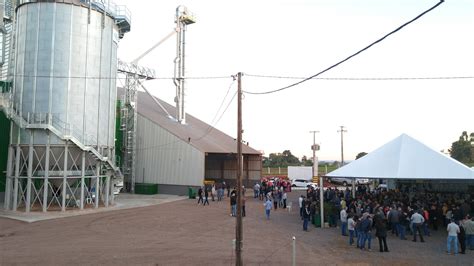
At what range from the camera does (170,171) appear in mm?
39375

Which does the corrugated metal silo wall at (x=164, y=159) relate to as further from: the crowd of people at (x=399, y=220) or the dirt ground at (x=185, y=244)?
the crowd of people at (x=399, y=220)

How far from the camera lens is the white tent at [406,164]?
776 inches

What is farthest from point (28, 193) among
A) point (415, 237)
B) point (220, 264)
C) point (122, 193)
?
point (415, 237)

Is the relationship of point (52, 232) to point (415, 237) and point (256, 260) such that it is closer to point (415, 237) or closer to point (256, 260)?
point (256, 260)

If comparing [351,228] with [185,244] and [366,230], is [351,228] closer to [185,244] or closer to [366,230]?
[366,230]

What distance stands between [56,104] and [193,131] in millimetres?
20316

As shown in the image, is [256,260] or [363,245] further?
[363,245]

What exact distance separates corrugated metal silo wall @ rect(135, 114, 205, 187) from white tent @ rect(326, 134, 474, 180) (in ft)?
55.5

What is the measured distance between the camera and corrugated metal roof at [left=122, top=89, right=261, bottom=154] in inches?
1580

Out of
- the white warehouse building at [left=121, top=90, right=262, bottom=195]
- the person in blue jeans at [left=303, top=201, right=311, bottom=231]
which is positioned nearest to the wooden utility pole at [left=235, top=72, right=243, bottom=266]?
the person in blue jeans at [left=303, top=201, right=311, bottom=231]

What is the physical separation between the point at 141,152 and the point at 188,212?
16.2m

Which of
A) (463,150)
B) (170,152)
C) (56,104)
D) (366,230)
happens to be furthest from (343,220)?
(463,150)

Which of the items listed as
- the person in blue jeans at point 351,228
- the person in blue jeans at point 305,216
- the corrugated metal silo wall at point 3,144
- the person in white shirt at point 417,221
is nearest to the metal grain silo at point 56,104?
the corrugated metal silo wall at point 3,144

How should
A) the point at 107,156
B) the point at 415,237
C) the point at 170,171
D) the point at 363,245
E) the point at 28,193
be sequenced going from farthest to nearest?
the point at 170,171
the point at 107,156
the point at 28,193
the point at 415,237
the point at 363,245
